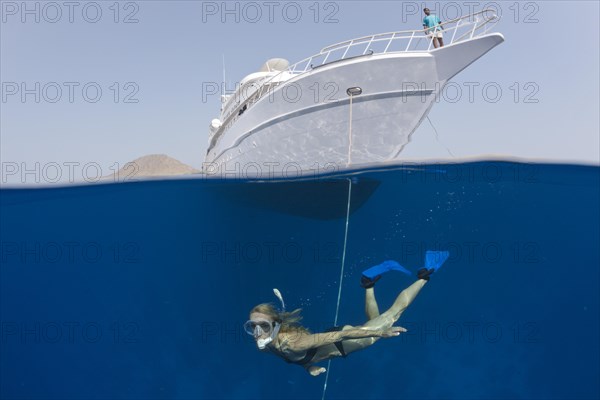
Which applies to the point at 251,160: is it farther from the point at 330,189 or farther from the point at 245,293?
the point at 245,293

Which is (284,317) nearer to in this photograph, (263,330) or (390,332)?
(263,330)

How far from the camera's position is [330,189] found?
1441 centimetres

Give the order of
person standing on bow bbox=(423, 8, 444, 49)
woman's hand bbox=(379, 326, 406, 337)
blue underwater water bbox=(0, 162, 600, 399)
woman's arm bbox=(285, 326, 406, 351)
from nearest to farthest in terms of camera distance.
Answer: woman's hand bbox=(379, 326, 406, 337) < woman's arm bbox=(285, 326, 406, 351) < person standing on bow bbox=(423, 8, 444, 49) < blue underwater water bbox=(0, 162, 600, 399)

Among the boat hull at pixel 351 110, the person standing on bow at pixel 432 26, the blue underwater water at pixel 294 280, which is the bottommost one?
the blue underwater water at pixel 294 280

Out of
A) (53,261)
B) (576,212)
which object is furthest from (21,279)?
(576,212)

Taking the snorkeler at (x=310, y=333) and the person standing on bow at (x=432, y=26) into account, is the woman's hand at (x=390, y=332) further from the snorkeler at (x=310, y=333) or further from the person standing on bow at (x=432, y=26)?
the person standing on bow at (x=432, y=26)

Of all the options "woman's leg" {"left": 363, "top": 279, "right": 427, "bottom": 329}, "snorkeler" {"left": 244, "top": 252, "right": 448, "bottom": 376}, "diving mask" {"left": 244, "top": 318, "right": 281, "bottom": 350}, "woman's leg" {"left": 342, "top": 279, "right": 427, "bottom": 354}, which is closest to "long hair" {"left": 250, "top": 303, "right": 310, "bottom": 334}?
"snorkeler" {"left": 244, "top": 252, "right": 448, "bottom": 376}

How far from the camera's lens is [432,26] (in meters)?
12.2

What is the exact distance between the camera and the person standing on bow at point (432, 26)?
12234 millimetres

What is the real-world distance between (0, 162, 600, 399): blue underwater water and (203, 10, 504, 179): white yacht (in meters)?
0.97

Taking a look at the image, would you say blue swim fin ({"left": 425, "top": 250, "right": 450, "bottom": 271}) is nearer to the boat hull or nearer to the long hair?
the long hair

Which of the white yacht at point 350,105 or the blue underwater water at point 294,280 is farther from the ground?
the white yacht at point 350,105

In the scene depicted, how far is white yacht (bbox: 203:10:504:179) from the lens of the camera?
1242 cm

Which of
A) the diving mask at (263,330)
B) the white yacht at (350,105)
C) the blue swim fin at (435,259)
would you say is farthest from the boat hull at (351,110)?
the diving mask at (263,330)
